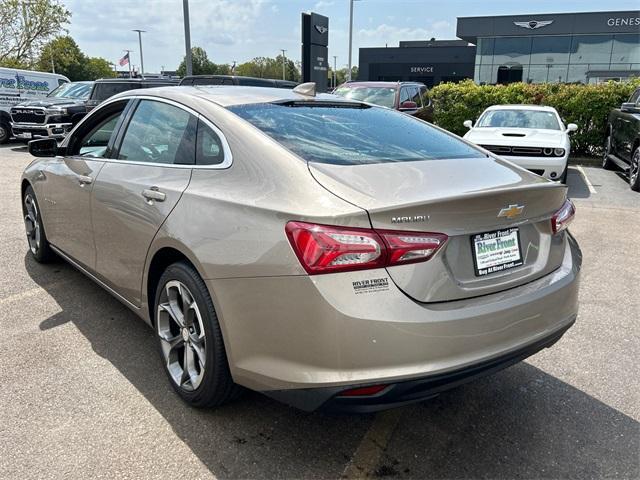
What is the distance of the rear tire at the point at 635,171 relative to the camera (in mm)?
9273

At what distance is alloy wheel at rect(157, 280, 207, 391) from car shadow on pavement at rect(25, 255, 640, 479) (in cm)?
17

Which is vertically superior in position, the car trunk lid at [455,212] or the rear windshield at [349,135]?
the rear windshield at [349,135]

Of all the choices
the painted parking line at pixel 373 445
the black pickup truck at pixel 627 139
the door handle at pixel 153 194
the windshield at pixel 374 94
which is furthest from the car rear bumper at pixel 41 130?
the painted parking line at pixel 373 445

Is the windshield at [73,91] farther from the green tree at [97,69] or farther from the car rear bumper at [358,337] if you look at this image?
the green tree at [97,69]

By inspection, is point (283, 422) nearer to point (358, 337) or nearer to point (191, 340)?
point (191, 340)

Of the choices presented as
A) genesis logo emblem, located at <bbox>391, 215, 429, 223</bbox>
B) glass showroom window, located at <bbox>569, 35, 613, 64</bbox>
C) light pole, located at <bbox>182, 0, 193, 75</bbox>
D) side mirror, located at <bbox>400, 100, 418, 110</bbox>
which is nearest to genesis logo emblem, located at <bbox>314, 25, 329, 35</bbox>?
light pole, located at <bbox>182, 0, 193, 75</bbox>

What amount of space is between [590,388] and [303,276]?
2.06 meters

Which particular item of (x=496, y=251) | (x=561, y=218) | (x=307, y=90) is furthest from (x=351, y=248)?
(x=307, y=90)

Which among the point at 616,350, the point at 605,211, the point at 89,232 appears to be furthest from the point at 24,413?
the point at 605,211

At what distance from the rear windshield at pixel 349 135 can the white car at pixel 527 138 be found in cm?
589

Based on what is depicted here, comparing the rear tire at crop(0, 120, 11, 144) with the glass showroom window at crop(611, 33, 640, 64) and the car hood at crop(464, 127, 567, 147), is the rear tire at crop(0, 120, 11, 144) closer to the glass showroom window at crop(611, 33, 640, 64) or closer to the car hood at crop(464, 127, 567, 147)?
the car hood at crop(464, 127, 567, 147)

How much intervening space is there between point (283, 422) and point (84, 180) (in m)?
2.19

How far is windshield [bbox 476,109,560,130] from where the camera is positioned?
33.3 ft

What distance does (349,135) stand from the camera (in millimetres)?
2836
